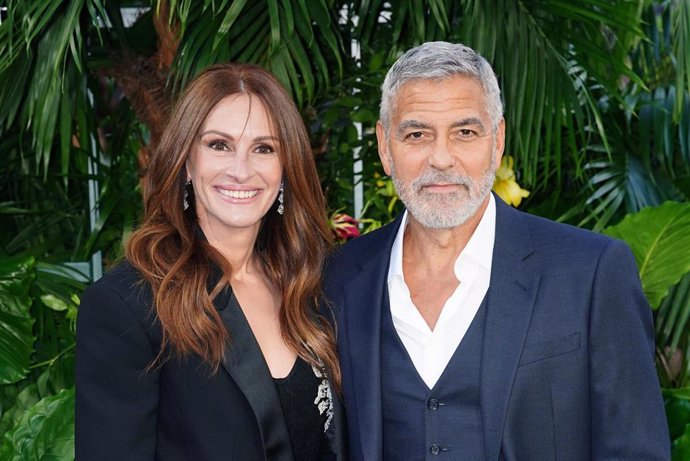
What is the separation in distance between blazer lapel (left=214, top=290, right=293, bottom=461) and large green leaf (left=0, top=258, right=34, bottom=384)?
132cm

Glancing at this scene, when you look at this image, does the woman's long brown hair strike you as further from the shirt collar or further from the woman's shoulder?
the shirt collar

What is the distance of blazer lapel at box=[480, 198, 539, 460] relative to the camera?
204cm

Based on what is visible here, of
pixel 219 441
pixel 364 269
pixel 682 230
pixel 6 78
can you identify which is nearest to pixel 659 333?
pixel 682 230

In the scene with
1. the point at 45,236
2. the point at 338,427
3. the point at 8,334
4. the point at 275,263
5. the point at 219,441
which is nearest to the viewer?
the point at 219,441

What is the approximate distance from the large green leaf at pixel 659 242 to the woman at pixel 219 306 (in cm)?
126

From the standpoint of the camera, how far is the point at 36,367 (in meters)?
3.62

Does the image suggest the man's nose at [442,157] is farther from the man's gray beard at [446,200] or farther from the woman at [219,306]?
the woman at [219,306]

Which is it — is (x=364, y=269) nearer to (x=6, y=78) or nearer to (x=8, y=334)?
(x=8, y=334)

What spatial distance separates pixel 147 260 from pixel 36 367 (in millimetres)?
1639

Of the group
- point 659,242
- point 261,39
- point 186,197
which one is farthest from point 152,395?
point 659,242

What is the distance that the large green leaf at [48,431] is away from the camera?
2998mm

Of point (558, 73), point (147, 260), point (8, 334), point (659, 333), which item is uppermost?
point (558, 73)

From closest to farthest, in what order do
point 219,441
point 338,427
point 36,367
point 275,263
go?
point 219,441 < point 338,427 < point 275,263 < point 36,367

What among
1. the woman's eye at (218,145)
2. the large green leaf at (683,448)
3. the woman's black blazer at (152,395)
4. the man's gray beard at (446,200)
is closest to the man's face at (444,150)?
the man's gray beard at (446,200)
